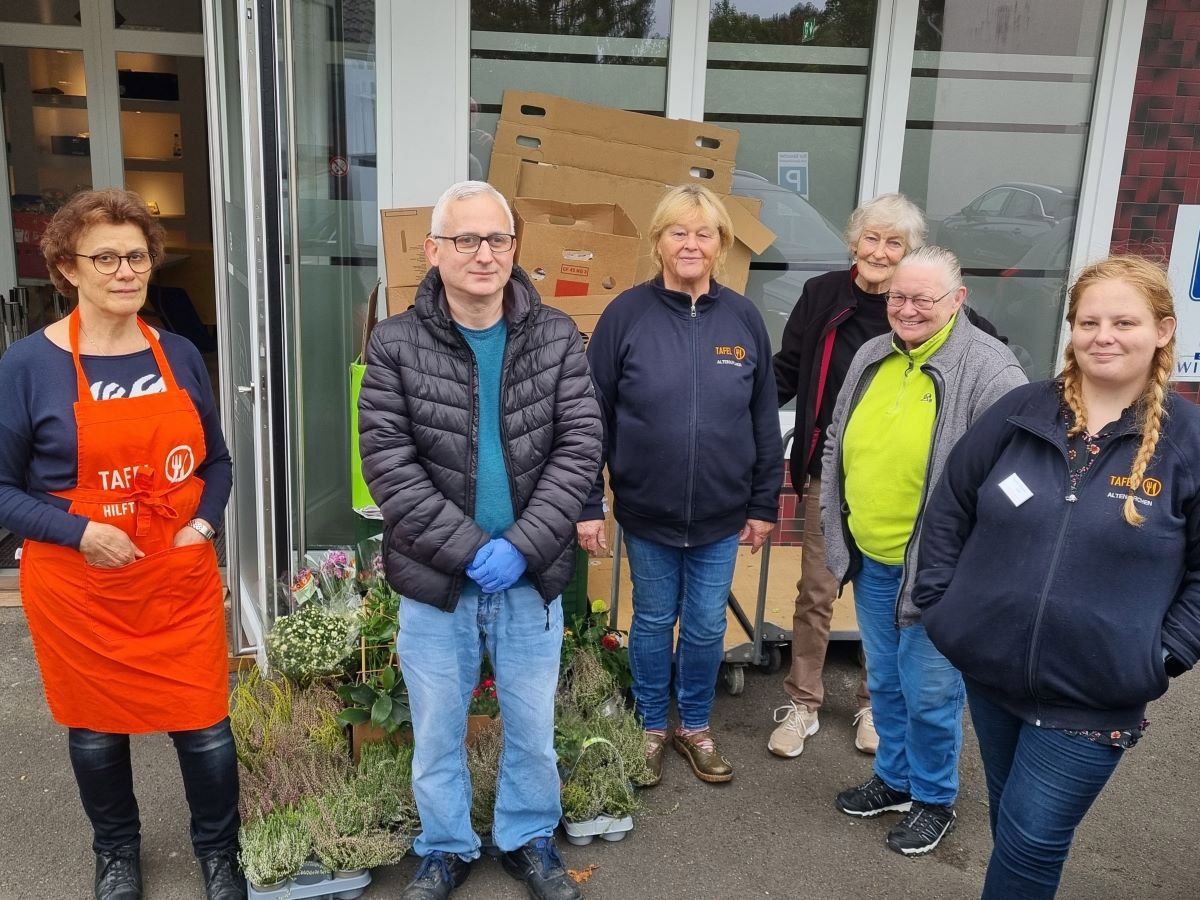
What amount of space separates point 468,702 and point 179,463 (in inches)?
37.6

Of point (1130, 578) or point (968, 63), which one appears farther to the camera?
point (968, 63)

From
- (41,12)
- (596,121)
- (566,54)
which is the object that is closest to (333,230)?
(596,121)

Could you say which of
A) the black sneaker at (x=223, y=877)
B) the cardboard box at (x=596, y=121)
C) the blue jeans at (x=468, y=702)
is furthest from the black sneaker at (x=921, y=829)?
the cardboard box at (x=596, y=121)

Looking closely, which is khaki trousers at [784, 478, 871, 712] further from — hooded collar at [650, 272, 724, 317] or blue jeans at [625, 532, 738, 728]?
hooded collar at [650, 272, 724, 317]

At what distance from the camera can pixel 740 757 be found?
12.0ft

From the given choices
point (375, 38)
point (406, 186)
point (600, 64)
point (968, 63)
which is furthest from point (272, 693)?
point (968, 63)

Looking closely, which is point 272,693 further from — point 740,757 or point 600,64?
point 600,64

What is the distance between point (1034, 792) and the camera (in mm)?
2221

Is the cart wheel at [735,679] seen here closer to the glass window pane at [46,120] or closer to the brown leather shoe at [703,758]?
the brown leather shoe at [703,758]

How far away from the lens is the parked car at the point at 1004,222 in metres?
5.11

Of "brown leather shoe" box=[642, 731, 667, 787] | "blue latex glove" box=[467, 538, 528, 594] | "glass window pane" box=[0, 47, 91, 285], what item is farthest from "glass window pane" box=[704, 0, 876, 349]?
"glass window pane" box=[0, 47, 91, 285]

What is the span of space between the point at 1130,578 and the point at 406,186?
132 inches

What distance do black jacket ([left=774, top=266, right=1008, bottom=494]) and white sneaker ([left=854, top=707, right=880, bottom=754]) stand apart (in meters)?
0.84

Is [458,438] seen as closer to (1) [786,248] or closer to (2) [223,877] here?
(2) [223,877]
